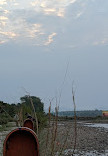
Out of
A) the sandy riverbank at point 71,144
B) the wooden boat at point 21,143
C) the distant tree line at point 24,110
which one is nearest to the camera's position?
the wooden boat at point 21,143

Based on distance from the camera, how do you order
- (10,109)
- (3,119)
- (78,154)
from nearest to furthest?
1. (78,154)
2. (3,119)
3. (10,109)

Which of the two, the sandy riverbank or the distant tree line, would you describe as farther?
the sandy riverbank

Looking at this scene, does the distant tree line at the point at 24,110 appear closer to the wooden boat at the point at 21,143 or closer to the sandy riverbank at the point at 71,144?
the wooden boat at the point at 21,143

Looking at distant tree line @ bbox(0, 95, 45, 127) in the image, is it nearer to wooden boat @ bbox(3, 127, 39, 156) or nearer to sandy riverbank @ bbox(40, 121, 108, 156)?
wooden boat @ bbox(3, 127, 39, 156)

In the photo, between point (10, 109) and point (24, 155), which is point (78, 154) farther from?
point (10, 109)

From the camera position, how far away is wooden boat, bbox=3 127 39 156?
62.0 inches

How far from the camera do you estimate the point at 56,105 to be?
1.83m

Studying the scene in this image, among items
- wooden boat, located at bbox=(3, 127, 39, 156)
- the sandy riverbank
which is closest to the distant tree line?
wooden boat, located at bbox=(3, 127, 39, 156)

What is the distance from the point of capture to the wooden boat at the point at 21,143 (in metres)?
1.57

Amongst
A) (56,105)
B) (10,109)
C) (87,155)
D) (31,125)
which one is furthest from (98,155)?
(10,109)

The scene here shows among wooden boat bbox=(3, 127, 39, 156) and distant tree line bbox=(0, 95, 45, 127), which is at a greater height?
distant tree line bbox=(0, 95, 45, 127)

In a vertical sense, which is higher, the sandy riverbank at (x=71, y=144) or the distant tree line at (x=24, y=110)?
the distant tree line at (x=24, y=110)

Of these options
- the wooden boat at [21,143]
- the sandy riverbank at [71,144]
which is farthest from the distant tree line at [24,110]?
the sandy riverbank at [71,144]

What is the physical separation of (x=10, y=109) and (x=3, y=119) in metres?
5.17
